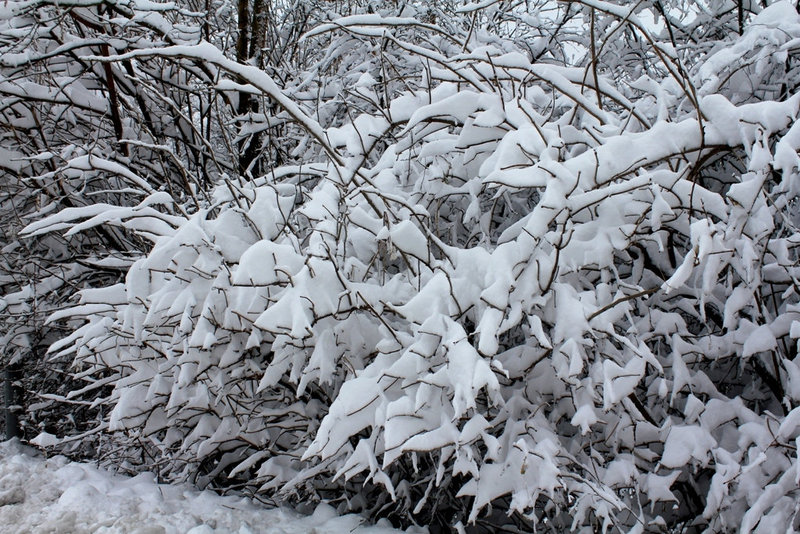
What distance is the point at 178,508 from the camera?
3.06 m

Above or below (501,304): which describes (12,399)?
below

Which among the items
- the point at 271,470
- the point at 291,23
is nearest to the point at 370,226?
the point at 271,470

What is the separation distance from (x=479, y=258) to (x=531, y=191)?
755 millimetres

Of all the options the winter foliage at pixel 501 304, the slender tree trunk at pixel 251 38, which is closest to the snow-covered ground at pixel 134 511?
the winter foliage at pixel 501 304

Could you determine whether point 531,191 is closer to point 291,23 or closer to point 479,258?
point 479,258

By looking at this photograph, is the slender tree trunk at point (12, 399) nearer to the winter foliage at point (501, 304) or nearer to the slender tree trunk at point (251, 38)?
the slender tree trunk at point (251, 38)

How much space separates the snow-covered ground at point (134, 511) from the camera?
2.82 m

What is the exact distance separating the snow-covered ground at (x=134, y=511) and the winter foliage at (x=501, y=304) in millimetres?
164

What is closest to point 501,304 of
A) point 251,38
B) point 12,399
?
point 251,38

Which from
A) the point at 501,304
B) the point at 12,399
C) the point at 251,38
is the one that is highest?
the point at 251,38

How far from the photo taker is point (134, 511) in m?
3.04

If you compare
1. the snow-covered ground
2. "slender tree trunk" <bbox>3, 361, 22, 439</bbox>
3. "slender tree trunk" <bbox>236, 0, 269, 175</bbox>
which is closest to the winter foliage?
the snow-covered ground

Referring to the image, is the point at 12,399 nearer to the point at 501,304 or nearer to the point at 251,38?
the point at 251,38

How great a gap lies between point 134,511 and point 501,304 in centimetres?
216
